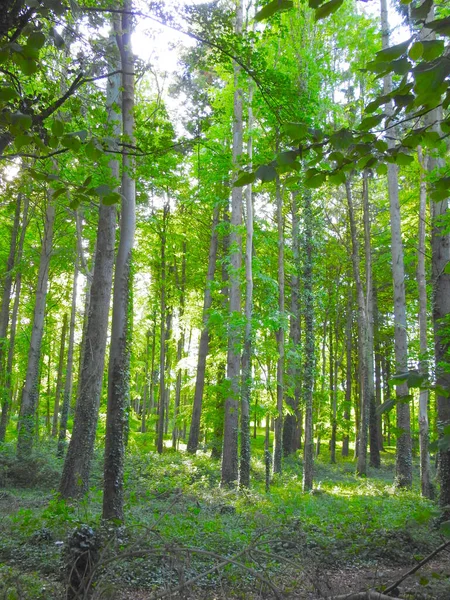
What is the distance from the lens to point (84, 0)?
475 cm

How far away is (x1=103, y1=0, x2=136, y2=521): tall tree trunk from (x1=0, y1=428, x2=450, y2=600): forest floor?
0.57 metres

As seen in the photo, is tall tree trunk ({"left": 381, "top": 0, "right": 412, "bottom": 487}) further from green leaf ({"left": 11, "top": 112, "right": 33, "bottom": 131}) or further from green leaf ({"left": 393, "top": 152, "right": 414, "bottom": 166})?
green leaf ({"left": 11, "top": 112, "right": 33, "bottom": 131})

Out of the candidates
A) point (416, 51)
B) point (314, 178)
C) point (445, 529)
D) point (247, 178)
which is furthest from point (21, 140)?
point (445, 529)

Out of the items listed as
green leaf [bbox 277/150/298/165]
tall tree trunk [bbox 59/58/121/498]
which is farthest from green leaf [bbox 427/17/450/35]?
tall tree trunk [bbox 59/58/121/498]

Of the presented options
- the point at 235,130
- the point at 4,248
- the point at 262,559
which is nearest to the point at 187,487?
the point at 262,559

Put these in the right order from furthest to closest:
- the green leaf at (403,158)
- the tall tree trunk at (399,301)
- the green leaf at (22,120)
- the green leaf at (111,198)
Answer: the tall tree trunk at (399,301), the green leaf at (111,198), the green leaf at (403,158), the green leaf at (22,120)

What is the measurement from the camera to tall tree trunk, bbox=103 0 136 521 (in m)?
6.69

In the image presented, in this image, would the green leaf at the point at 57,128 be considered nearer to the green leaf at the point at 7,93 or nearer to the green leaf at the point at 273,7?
the green leaf at the point at 7,93

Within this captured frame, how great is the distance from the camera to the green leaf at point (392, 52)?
1299 mm

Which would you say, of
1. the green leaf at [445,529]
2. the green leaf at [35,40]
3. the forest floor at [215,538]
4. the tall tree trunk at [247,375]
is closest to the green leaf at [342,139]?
the green leaf at [35,40]

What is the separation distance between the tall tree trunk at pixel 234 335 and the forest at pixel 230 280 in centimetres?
6

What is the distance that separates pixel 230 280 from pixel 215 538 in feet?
24.7

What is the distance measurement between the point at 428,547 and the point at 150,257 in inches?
617

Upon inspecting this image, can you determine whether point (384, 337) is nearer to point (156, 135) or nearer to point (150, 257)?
point (150, 257)
